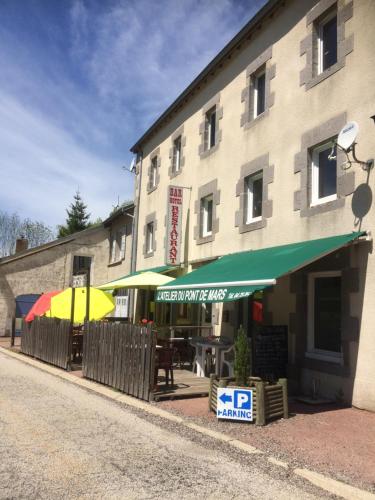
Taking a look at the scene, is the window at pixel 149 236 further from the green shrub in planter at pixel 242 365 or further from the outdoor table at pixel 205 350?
the green shrub in planter at pixel 242 365

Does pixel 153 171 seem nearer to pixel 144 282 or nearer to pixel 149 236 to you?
pixel 149 236

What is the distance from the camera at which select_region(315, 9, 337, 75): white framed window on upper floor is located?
9.84 meters

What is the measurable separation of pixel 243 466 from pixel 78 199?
49566 mm

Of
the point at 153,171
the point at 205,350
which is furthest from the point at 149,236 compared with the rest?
the point at 205,350

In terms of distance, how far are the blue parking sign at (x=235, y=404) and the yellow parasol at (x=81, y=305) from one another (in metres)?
6.27

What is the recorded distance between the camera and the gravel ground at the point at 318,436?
5.15 metres

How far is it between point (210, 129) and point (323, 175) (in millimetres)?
5811

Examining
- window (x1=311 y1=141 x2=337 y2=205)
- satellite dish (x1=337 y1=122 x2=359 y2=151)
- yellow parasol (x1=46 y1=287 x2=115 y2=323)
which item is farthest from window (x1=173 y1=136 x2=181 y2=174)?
satellite dish (x1=337 y1=122 x2=359 y2=151)

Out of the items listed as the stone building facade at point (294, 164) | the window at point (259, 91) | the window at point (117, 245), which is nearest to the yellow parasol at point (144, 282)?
the stone building facade at point (294, 164)

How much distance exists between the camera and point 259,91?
1234 centimetres

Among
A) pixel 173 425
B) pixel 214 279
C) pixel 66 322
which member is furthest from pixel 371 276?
pixel 66 322

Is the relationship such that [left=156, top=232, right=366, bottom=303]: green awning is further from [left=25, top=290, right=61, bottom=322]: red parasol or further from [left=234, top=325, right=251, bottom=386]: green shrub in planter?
[left=25, top=290, right=61, bottom=322]: red parasol

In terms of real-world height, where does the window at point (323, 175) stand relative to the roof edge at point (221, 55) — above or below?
below

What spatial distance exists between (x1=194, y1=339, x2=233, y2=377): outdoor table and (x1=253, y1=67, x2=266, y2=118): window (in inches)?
229
